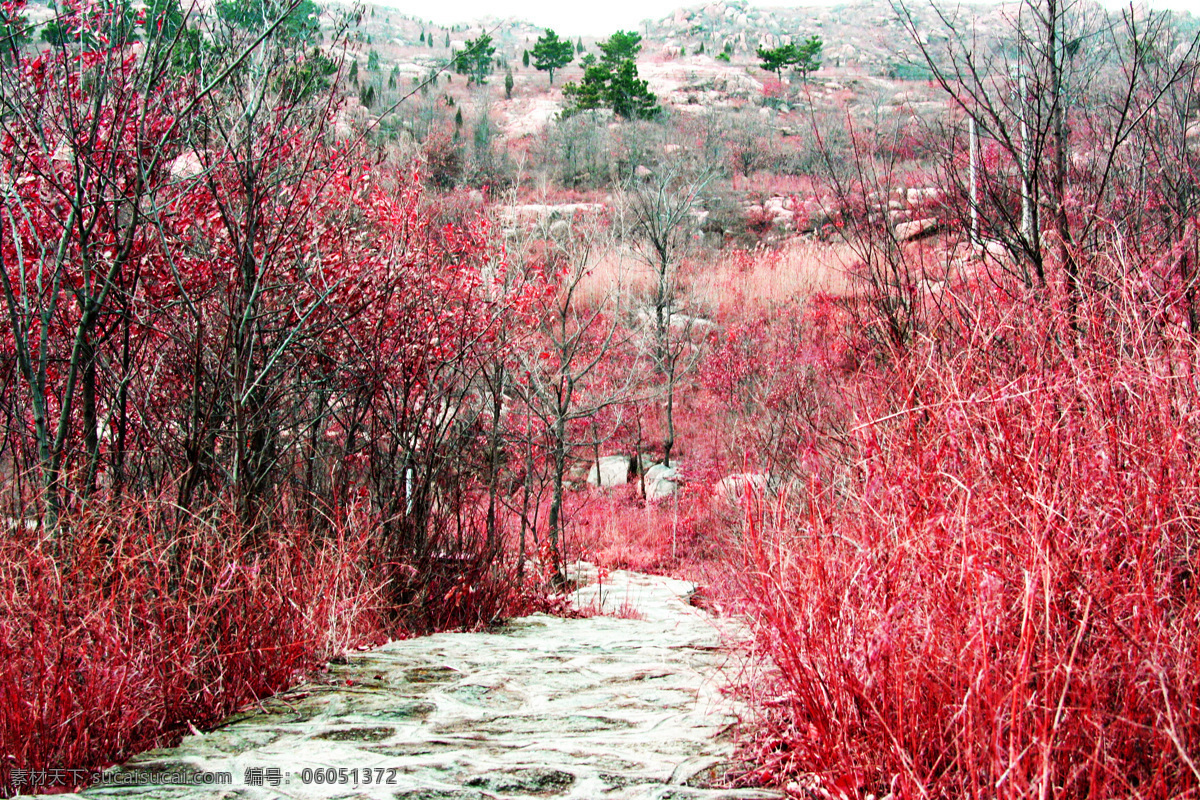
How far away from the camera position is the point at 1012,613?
76.8 inches

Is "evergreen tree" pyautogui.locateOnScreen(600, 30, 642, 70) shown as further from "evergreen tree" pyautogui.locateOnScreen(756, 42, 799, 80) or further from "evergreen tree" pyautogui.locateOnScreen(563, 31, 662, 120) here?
"evergreen tree" pyautogui.locateOnScreen(756, 42, 799, 80)

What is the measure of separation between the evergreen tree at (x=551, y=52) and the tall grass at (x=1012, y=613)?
57114 millimetres

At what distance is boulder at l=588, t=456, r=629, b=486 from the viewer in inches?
650

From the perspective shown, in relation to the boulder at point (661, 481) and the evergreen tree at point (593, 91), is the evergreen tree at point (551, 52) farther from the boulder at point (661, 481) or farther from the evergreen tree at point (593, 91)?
→ the boulder at point (661, 481)

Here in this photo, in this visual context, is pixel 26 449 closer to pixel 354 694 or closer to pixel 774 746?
pixel 354 694

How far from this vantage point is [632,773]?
2.18 m

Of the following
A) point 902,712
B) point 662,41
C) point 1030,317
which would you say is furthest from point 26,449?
point 662,41

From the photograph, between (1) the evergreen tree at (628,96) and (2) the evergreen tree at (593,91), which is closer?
(1) the evergreen tree at (628,96)

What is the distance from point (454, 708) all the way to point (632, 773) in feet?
3.20

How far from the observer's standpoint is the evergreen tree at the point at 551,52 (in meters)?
57.0

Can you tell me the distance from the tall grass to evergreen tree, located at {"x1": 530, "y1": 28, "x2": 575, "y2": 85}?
5711cm

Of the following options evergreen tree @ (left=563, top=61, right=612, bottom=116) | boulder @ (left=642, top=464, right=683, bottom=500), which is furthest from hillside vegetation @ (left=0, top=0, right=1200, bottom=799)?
evergreen tree @ (left=563, top=61, right=612, bottom=116)

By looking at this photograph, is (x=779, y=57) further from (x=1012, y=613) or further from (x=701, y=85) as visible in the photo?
(x=1012, y=613)

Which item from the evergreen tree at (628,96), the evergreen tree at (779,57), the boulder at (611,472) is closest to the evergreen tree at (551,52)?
the evergreen tree at (779,57)
